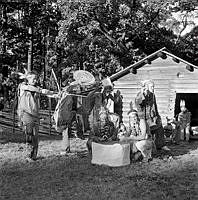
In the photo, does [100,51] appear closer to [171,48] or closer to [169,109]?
[171,48]

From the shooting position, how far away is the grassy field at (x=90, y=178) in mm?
5906

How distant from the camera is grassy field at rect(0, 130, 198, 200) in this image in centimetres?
591

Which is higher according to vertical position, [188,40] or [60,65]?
[188,40]

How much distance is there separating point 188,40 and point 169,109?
17.4 metres

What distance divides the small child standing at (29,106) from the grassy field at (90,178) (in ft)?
2.23

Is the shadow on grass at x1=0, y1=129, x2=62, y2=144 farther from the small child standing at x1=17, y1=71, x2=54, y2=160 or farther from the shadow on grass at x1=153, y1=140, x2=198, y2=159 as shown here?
the shadow on grass at x1=153, y1=140, x2=198, y2=159

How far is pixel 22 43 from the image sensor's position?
2858cm

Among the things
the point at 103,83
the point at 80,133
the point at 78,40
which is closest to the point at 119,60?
the point at 78,40

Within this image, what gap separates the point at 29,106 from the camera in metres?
8.29

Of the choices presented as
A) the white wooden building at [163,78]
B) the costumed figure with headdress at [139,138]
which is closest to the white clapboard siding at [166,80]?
the white wooden building at [163,78]

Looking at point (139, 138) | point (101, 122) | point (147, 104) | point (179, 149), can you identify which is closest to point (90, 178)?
point (101, 122)

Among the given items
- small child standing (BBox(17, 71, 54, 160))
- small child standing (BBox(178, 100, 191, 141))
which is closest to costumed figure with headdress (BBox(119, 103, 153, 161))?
small child standing (BBox(17, 71, 54, 160))

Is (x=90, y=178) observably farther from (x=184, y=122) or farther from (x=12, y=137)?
(x=184, y=122)

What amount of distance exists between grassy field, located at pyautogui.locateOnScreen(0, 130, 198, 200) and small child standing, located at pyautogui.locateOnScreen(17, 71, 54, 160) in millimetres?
679
